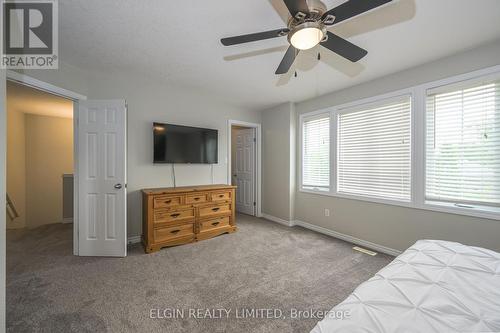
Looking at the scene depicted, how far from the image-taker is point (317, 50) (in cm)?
218

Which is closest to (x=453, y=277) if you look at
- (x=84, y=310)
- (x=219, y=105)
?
(x=84, y=310)

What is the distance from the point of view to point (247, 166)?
504 centimetres

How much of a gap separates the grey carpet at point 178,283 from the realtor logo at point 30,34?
203 cm

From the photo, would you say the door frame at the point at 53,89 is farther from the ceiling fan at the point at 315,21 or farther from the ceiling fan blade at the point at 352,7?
the ceiling fan blade at the point at 352,7

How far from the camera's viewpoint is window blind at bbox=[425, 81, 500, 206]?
7.12ft

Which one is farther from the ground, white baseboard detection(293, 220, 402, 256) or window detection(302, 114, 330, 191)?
window detection(302, 114, 330, 191)

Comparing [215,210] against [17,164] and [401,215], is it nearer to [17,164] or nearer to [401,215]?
[401,215]

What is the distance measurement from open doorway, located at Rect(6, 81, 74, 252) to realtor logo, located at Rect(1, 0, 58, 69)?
5.45ft

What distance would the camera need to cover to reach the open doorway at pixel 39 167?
3932 millimetres

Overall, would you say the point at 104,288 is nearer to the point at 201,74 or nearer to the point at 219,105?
the point at 201,74

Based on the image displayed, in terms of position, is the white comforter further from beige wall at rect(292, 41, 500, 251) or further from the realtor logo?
the realtor logo

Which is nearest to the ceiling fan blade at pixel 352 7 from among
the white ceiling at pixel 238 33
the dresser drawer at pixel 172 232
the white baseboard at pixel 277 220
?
the white ceiling at pixel 238 33

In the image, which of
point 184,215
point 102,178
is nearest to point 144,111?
point 102,178

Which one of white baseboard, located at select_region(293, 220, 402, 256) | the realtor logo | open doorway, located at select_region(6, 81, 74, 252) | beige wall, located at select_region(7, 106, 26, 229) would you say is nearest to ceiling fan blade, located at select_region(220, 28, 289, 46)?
the realtor logo
